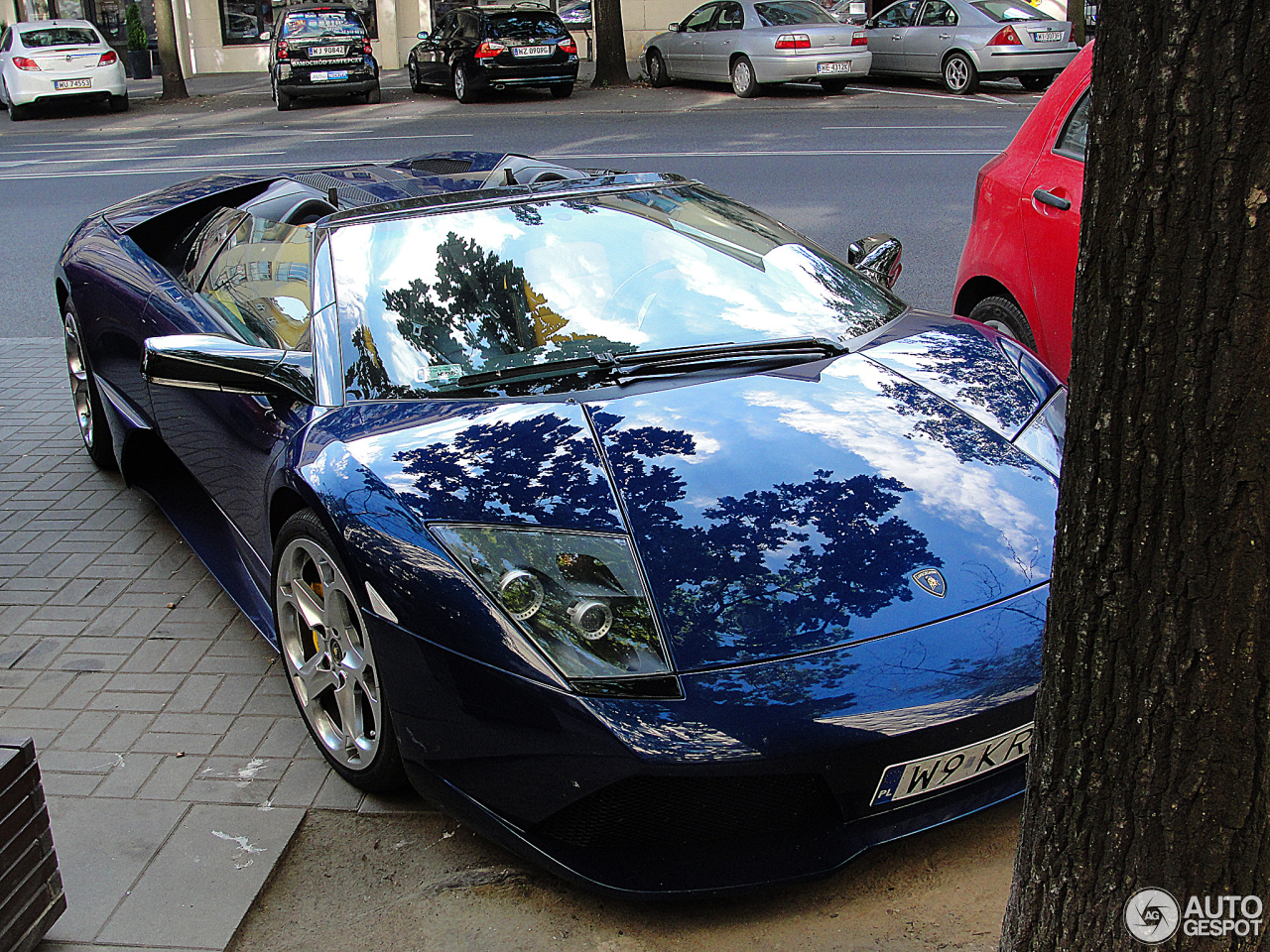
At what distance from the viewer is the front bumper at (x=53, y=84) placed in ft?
62.6

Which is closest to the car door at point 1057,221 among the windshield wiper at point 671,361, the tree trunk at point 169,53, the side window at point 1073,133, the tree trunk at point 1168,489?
the side window at point 1073,133

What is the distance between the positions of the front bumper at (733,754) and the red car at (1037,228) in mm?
2288

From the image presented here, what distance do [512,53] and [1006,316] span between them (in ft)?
50.6

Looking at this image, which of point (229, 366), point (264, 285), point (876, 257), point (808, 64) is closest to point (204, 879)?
point (229, 366)

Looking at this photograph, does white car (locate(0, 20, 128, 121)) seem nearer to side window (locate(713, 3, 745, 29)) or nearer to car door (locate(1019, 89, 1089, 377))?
side window (locate(713, 3, 745, 29))

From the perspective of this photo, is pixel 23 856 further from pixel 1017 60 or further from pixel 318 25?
pixel 318 25

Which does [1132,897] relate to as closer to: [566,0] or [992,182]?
[992,182]

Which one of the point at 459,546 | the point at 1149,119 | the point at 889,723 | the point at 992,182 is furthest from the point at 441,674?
the point at 992,182

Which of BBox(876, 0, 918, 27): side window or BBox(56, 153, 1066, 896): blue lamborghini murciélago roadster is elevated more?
BBox(876, 0, 918, 27): side window

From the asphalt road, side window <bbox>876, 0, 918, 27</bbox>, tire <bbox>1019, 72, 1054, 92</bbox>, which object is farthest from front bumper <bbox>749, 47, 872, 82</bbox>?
tire <bbox>1019, 72, 1054, 92</bbox>

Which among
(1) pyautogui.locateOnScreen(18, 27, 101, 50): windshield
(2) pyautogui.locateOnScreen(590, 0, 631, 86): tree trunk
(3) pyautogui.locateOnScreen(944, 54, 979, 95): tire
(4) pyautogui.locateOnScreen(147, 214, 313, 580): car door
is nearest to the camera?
(4) pyautogui.locateOnScreen(147, 214, 313, 580): car door

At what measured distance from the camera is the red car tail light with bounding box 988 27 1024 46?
17.0 m

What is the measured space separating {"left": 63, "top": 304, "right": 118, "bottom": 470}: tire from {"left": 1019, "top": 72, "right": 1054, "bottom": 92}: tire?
16252mm

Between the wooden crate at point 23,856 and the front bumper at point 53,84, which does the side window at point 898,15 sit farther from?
the wooden crate at point 23,856
